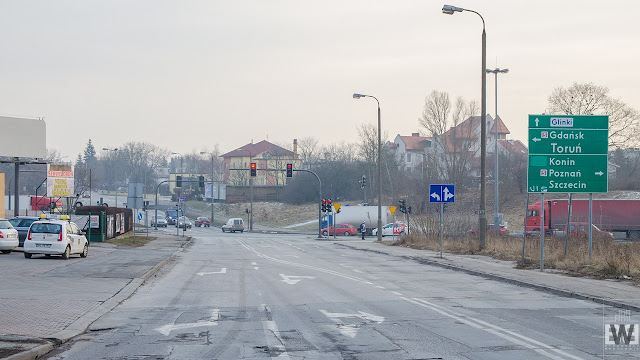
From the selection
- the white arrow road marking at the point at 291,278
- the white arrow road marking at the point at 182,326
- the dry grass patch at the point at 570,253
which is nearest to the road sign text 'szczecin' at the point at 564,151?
the dry grass patch at the point at 570,253

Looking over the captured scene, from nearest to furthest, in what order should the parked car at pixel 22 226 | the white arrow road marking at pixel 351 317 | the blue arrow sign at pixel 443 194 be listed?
the white arrow road marking at pixel 351 317 < the blue arrow sign at pixel 443 194 < the parked car at pixel 22 226

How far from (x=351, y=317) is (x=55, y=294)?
727cm

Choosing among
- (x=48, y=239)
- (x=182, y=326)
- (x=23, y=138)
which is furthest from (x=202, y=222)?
(x=182, y=326)

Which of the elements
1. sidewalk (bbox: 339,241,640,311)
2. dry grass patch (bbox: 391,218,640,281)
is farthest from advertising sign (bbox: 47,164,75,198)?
sidewalk (bbox: 339,241,640,311)

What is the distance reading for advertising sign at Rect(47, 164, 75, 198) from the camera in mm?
53531

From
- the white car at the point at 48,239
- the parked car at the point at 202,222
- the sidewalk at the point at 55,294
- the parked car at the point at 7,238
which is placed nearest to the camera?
the sidewalk at the point at 55,294

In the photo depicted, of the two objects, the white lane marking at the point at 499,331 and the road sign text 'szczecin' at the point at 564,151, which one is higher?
the road sign text 'szczecin' at the point at 564,151

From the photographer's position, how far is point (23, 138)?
50.6 meters

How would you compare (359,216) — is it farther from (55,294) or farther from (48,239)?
(55,294)

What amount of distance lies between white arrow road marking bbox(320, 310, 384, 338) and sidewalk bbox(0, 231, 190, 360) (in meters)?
4.23

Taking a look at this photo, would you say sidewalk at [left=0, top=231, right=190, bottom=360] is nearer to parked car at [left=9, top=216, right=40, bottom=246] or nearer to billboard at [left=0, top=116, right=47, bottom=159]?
parked car at [left=9, top=216, right=40, bottom=246]

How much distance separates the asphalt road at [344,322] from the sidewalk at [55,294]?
0.35 metres

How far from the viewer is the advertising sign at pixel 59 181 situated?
176 ft

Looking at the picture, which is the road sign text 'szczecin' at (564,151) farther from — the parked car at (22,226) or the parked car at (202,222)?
the parked car at (202,222)
